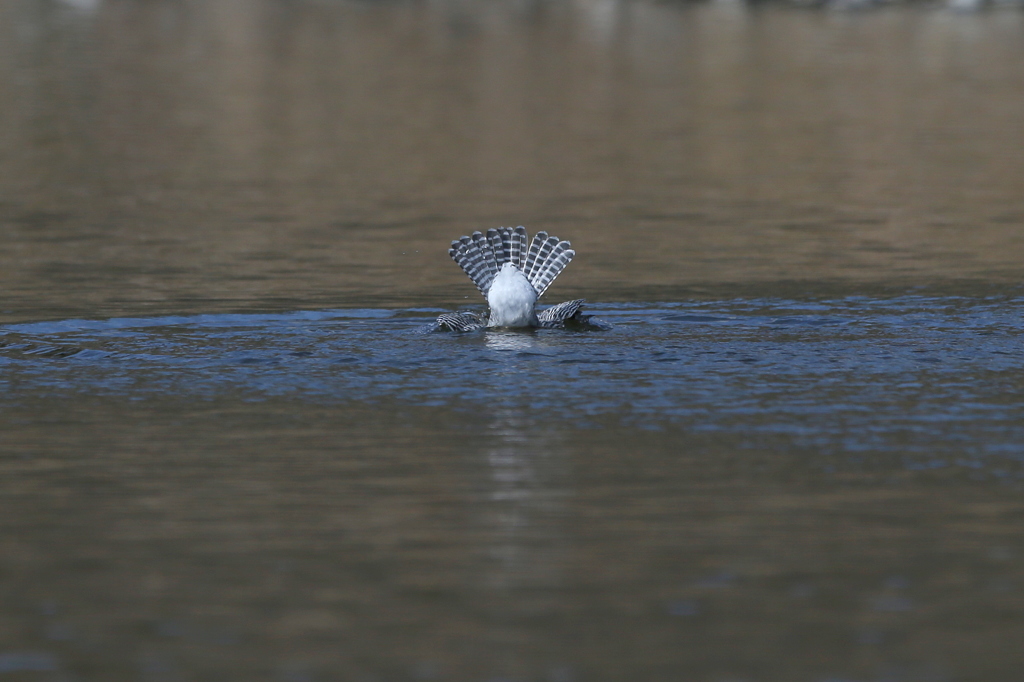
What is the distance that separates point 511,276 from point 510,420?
315 cm

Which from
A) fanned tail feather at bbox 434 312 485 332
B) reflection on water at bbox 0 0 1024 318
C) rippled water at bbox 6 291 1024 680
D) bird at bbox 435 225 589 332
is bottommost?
rippled water at bbox 6 291 1024 680

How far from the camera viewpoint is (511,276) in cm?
1238

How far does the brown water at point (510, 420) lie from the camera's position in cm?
617

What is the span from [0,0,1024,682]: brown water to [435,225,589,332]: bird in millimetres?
313

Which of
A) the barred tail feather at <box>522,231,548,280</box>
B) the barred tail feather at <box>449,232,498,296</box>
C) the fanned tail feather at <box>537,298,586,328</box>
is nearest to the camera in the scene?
the fanned tail feather at <box>537,298,586,328</box>

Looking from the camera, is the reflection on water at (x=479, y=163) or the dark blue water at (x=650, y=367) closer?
the dark blue water at (x=650, y=367)

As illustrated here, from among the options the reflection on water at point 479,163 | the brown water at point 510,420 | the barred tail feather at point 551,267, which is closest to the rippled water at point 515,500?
the brown water at point 510,420

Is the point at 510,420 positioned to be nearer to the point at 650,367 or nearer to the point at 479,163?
the point at 650,367

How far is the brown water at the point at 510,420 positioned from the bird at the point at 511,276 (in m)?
0.31

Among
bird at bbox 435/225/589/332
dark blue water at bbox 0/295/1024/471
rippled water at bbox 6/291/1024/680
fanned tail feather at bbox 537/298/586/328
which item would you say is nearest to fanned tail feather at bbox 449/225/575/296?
bird at bbox 435/225/589/332

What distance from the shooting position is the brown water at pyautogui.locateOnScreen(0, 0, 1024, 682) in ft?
20.2

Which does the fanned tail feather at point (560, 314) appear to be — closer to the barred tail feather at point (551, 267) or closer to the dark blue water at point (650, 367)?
the dark blue water at point (650, 367)

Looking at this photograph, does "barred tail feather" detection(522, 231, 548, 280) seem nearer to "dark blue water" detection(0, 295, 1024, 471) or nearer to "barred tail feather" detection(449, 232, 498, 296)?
"barred tail feather" detection(449, 232, 498, 296)

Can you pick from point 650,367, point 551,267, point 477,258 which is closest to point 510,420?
point 650,367
